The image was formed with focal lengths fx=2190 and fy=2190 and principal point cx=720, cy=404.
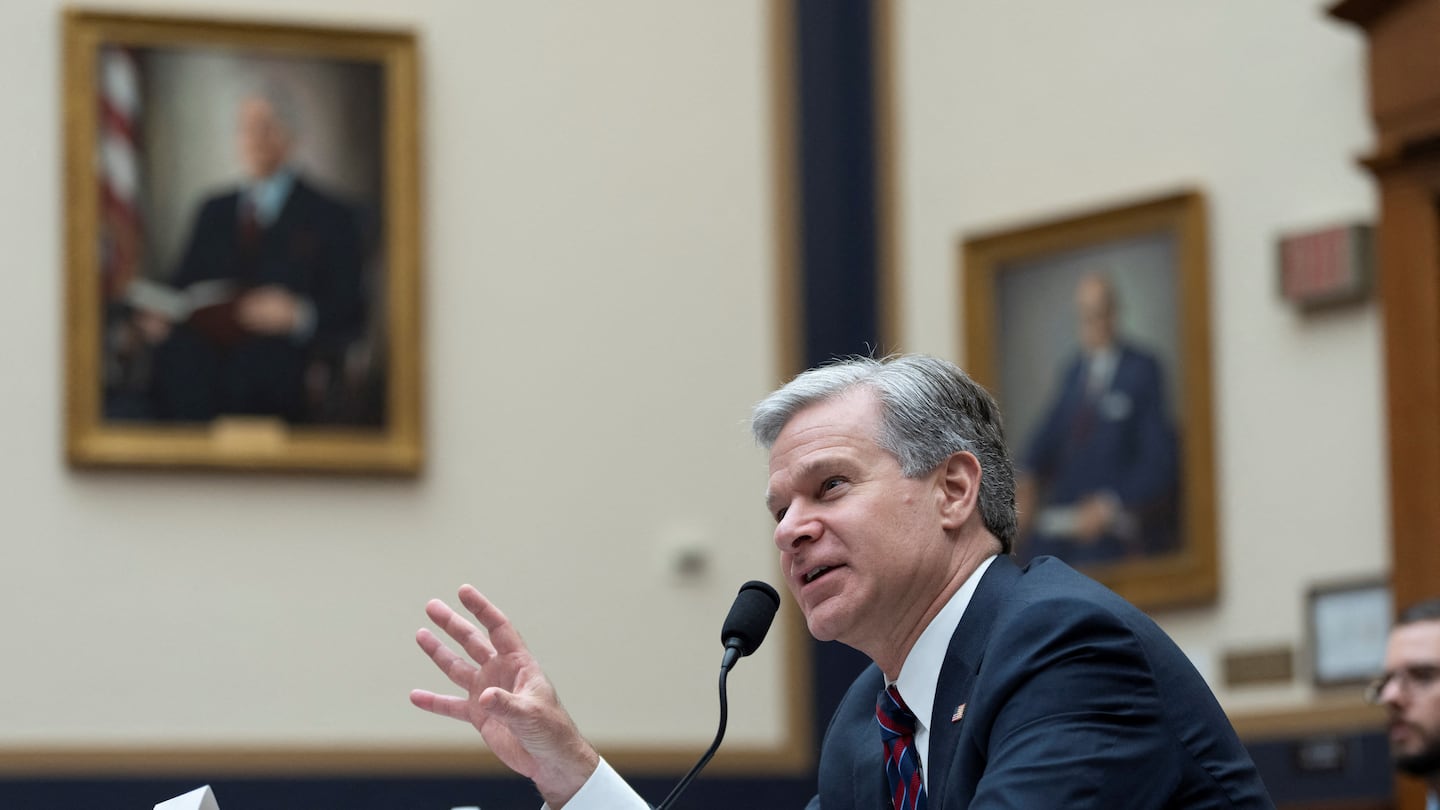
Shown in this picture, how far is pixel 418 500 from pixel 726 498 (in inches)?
56.2

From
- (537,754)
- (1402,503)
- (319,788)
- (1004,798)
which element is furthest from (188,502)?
(1004,798)

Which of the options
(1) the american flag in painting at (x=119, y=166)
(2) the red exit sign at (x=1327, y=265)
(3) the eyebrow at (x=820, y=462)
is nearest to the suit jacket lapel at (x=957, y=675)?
(3) the eyebrow at (x=820, y=462)

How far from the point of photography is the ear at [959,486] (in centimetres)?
366

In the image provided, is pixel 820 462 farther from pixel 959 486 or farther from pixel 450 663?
pixel 450 663

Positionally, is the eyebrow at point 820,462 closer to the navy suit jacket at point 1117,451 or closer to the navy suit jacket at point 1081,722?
the navy suit jacket at point 1081,722

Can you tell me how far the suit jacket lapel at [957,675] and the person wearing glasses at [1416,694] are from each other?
131 inches

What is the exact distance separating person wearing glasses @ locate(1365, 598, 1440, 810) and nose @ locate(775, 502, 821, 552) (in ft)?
11.0

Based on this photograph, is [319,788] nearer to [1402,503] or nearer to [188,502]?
[188,502]

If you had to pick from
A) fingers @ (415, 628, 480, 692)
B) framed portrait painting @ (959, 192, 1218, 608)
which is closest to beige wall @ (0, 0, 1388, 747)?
framed portrait painting @ (959, 192, 1218, 608)

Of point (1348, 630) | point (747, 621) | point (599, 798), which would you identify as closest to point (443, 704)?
point (599, 798)

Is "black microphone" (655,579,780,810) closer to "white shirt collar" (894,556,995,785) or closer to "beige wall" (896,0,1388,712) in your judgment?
"white shirt collar" (894,556,995,785)

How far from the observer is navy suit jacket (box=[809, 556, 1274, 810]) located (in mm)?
3057

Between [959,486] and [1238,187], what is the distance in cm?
546

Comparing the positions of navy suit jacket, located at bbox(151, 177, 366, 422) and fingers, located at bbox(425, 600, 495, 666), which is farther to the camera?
navy suit jacket, located at bbox(151, 177, 366, 422)
